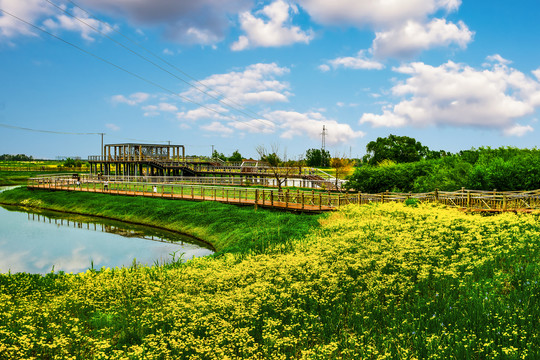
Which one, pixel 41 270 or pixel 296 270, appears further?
pixel 41 270

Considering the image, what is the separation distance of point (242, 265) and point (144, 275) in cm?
296

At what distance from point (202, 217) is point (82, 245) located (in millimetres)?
7836

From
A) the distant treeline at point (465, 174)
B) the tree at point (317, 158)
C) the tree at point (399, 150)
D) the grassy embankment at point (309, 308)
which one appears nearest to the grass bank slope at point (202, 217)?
the grassy embankment at point (309, 308)

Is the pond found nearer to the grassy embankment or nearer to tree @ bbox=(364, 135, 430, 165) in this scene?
the grassy embankment

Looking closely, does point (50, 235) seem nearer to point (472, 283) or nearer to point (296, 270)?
point (296, 270)

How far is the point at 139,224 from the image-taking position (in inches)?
1193

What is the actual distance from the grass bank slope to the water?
1.17 metres

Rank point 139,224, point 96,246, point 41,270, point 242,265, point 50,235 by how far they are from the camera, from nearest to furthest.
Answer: point 242,265, point 41,270, point 96,246, point 50,235, point 139,224

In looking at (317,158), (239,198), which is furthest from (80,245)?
(317,158)

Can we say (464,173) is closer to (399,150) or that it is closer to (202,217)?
(202,217)

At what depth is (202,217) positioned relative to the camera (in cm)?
2658

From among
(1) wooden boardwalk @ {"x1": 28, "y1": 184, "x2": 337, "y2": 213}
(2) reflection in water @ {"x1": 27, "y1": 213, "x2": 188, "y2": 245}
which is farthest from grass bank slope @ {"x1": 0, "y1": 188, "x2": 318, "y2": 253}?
(2) reflection in water @ {"x1": 27, "y1": 213, "x2": 188, "y2": 245}

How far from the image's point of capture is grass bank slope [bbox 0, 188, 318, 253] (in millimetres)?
17125

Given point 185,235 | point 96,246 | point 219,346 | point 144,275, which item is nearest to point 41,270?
point 96,246
